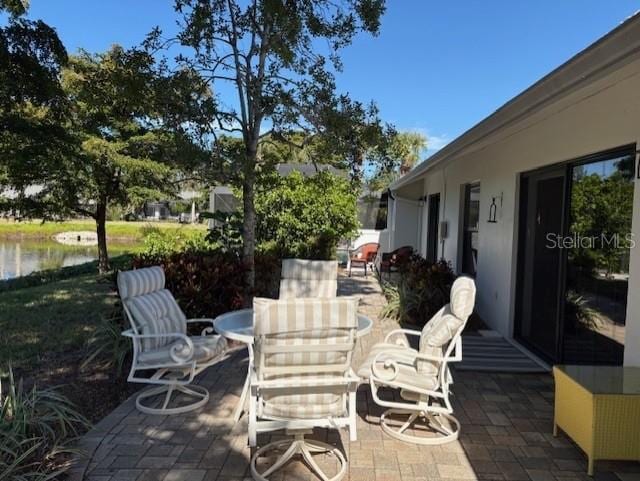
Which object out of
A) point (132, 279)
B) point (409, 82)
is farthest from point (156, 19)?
point (409, 82)

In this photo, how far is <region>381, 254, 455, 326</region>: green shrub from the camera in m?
7.12

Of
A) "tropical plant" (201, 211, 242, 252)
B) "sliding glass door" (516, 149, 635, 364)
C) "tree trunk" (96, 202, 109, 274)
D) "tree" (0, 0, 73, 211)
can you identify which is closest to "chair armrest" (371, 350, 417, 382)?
"sliding glass door" (516, 149, 635, 364)

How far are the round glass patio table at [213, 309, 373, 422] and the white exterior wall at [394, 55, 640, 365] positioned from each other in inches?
78.9

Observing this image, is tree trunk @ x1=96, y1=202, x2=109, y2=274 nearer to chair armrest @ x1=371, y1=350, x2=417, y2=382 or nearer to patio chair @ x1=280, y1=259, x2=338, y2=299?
patio chair @ x1=280, y1=259, x2=338, y2=299

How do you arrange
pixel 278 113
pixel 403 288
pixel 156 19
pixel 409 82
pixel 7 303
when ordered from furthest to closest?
pixel 409 82 < pixel 7 303 < pixel 403 288 < pixel 278 113 < pixel 156 19

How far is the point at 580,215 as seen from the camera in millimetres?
4543

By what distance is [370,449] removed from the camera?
10.4 ft

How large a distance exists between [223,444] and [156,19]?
5.18 meters

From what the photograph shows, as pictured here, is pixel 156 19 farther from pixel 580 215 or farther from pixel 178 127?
pixel 580 215

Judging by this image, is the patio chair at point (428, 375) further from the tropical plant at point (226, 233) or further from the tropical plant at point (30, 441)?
the tropical plant at point (226, 233)

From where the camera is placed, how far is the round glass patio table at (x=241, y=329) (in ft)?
11.1

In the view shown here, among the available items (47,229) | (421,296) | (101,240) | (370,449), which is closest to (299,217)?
(421,296)

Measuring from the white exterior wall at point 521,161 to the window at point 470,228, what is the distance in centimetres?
17

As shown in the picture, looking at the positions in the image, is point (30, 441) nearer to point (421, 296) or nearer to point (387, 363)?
Answer: point (387, 363)
